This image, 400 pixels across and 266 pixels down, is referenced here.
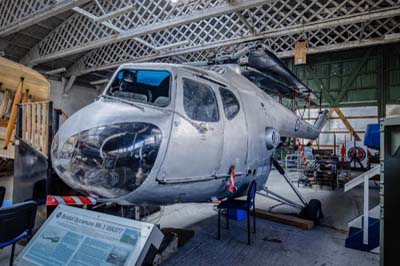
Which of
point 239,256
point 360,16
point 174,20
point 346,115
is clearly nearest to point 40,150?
point 239,256

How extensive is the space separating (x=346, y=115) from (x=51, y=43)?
13.7 meters

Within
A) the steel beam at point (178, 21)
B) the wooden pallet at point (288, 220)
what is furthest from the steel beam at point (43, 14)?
the wooden pallet at point (288, 220)

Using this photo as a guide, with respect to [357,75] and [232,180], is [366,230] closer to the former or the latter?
[232,180]

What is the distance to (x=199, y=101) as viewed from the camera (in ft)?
8.27

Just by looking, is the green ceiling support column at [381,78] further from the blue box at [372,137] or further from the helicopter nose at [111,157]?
the helicopter nose at [111,157]

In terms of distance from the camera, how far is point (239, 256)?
2.81 meters

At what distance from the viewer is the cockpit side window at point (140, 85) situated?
2643 mm

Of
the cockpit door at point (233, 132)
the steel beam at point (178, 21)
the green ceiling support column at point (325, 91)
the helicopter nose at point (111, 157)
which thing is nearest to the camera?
the helicopter nose at point (111, 157)

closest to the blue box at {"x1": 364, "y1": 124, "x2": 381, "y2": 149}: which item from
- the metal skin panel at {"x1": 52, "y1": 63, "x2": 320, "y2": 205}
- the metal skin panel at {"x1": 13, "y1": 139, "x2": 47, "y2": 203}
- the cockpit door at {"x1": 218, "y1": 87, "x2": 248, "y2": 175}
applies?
the metal skin panel at {"x1": 52, "y1": 63, "x2": 320, "y2": 205}

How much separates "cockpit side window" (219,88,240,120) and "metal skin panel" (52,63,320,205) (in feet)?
0.22

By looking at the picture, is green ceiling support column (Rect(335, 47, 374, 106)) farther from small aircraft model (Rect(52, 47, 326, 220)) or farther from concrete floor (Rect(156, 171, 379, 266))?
small aircraft model (Rect(52, 47, 326, 220))

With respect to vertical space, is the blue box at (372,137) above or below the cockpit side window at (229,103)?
below

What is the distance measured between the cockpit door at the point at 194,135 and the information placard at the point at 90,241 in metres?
0.46

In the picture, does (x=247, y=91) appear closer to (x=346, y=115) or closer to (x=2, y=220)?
(x=2, y=220)
